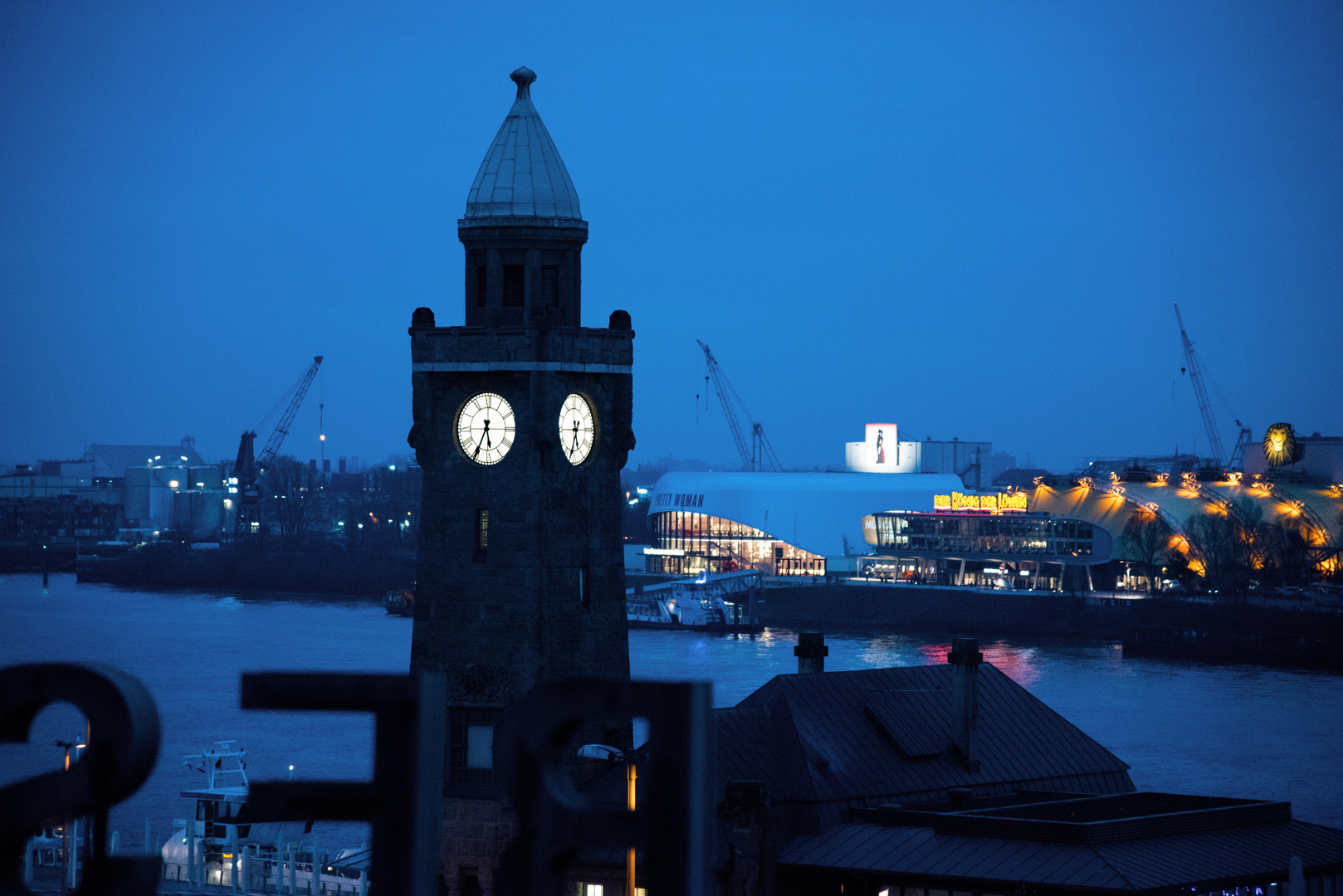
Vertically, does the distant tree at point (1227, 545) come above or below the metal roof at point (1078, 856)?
above

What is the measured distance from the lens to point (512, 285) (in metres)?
22.9

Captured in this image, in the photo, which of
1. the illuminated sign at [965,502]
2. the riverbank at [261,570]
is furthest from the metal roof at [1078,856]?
the riverbank at [261,570]

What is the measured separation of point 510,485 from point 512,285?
8.08 ft

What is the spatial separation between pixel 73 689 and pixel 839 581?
14337cm

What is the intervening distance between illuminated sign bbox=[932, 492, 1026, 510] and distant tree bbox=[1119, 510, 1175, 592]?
9737 mm

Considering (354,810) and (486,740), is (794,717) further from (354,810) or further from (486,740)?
(354,810)

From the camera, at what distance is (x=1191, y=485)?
147 m

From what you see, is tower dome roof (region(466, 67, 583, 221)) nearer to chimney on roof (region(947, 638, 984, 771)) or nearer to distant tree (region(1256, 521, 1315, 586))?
chimney on roof (region(947, 638, 984, 771))

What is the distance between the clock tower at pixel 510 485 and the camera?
22.1 meters

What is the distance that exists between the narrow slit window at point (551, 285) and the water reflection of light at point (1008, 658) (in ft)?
212

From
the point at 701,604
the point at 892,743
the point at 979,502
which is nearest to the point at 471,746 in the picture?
the point at 892,743

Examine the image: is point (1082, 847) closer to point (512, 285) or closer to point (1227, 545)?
point (512, 285)

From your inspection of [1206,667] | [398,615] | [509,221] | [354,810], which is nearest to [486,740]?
[509,221]

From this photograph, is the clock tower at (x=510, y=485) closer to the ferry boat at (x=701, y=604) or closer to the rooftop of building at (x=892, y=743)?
the rooftop of building at (x=892, y=743)
